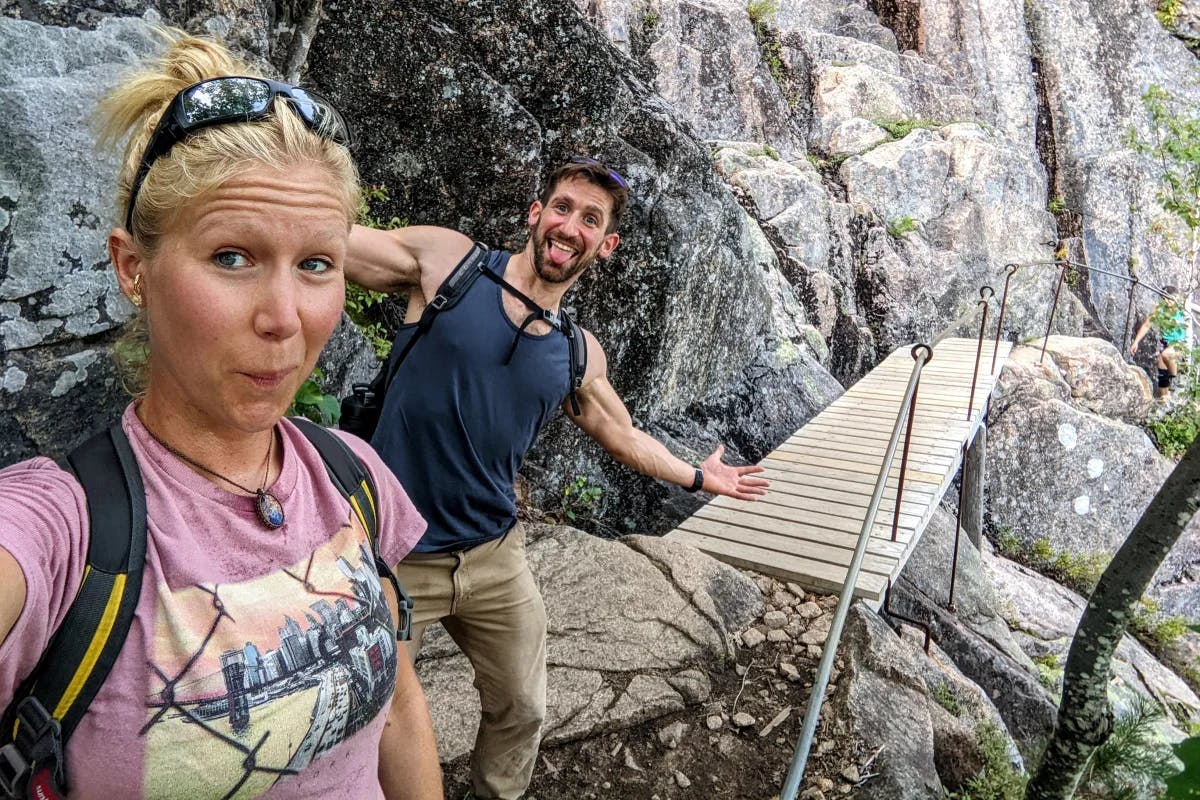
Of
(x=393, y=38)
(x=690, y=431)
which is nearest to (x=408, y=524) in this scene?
(x=393, y=38)

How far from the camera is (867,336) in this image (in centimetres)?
1405

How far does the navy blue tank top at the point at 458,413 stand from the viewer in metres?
2.53

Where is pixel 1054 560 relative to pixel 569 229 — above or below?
below

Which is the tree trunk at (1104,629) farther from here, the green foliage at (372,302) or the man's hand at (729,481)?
the green foliage at (372,302)

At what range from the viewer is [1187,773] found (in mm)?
784

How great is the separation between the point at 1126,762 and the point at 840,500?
8.23 feet

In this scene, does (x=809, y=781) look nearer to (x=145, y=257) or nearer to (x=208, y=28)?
(x=145, y=257)

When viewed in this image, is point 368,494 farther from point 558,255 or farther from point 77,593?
point 558,255

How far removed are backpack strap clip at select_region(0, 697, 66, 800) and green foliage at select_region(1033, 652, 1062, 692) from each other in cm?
881

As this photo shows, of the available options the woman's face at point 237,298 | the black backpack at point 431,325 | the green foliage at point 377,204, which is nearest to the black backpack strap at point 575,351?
the black backpack at point 431,325

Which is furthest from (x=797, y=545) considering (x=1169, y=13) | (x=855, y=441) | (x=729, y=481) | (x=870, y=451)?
(x=1169, y=13)

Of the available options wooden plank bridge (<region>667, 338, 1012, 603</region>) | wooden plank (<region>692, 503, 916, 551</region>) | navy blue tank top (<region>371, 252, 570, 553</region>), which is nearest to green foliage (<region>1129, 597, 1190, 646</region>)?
wooden plank bridge (<region>667, 338, 1012, 603</region>)

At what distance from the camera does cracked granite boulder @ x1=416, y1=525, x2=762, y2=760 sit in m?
3.66

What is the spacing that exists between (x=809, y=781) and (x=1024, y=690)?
415 centimetres
